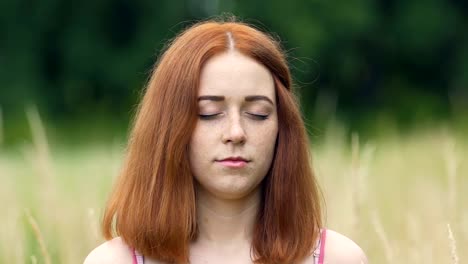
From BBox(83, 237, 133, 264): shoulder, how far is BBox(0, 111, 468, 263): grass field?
165mm

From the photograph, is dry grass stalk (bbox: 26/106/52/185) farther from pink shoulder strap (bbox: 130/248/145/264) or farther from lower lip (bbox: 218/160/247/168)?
lower lip (bbox: 218/160/247/168)

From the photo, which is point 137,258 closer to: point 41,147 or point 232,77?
point 232,77

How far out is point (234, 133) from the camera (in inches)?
91.7

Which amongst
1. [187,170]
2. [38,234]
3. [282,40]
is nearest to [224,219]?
[187,170]

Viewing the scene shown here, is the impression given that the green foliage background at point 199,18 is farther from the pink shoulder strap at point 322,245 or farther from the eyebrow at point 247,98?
the eyebrow at point 247,98

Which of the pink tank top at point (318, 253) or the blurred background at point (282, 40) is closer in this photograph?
the pink tank top at point (318, 253)

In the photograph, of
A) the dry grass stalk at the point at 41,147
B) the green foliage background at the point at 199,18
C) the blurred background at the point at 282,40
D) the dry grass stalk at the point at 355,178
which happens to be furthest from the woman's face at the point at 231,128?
the green foliage background at the point at 199,18

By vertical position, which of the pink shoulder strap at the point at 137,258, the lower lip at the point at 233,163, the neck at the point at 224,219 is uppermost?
the lower lip at the point at 233,163

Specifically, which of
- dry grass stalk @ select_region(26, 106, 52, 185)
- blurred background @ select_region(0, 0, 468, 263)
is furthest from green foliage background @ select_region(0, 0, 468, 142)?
dry grass stalk @ select_region(26, 106, 52, 185)

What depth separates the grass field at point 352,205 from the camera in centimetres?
296

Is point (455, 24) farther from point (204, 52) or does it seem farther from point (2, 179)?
point (204, 52)

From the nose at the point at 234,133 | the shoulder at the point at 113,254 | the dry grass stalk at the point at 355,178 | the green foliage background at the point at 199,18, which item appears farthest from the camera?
the green foliage background at the point at 199,18

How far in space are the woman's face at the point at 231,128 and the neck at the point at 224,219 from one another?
5 centimetres

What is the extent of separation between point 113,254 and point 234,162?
34 centimetres
